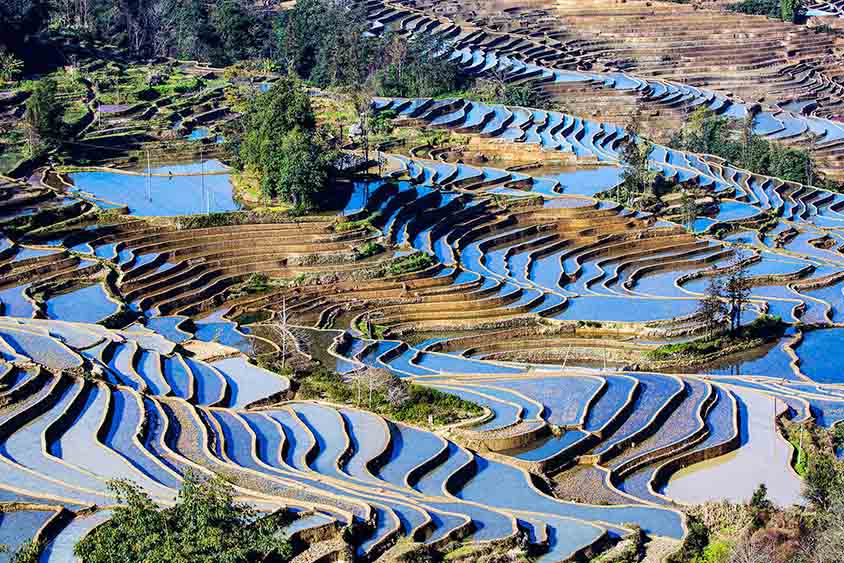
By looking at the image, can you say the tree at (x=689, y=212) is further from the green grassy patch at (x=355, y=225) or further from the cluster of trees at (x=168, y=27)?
the cluster of trees at (x=168, y=27)

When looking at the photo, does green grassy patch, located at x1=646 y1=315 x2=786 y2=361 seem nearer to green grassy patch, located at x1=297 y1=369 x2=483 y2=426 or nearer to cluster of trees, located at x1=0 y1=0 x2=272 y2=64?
green grassy patch, located at x1=297 y1=369 x2=483 y2=426

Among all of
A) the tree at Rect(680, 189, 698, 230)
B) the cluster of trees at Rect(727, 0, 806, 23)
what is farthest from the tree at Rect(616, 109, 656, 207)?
the cluster of trees at Rect(727, 0, 806, 23)

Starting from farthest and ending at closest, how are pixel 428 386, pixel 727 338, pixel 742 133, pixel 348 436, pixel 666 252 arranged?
pixel 742 133 < pixel 666 252 < pixel 727 338 < pixel 428 386 < pixel 348 436

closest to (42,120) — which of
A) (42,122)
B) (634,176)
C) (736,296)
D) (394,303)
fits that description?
(42,122)

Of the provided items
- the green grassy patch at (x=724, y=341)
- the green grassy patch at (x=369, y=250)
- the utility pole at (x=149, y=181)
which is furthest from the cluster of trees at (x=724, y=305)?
the utility pole at (x=149, y=181)

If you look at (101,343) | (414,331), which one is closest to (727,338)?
(414,331)

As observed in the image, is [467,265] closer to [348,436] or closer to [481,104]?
[348,436]
